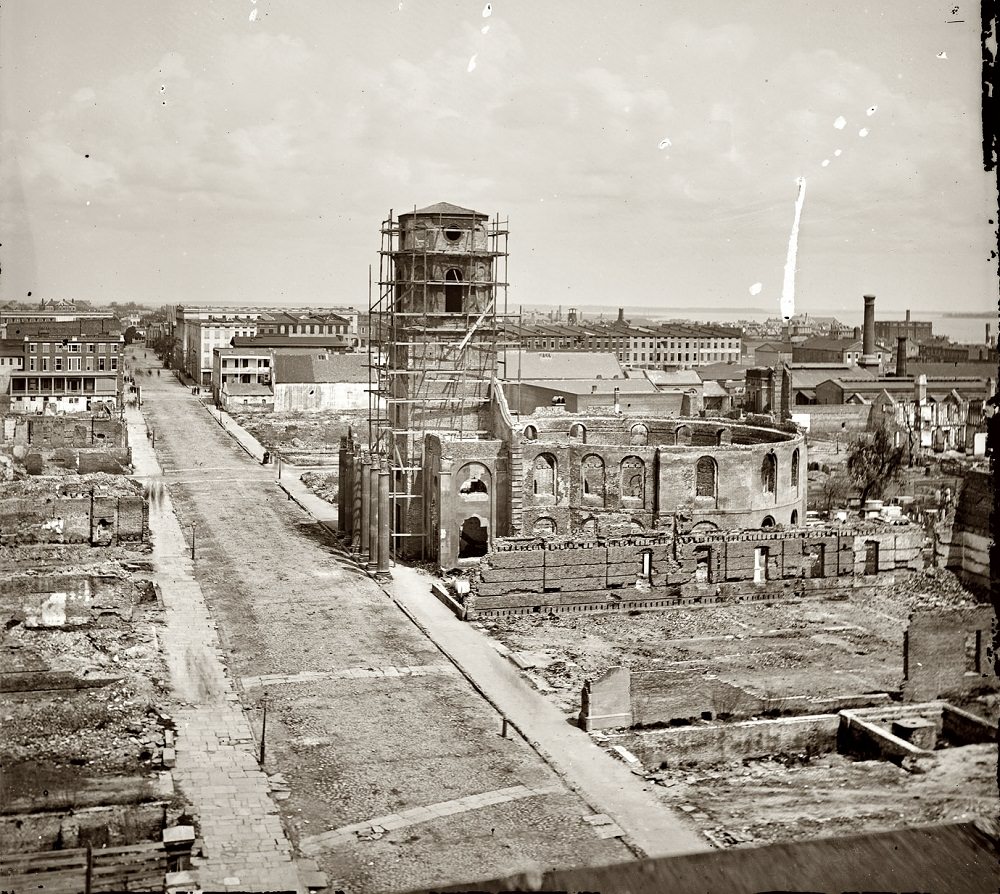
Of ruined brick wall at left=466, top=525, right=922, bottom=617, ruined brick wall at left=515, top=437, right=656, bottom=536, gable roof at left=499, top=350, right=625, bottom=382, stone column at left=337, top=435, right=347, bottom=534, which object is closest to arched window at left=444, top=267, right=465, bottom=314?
ruined brick wall at left=515, top=437, right=656, bottom=536

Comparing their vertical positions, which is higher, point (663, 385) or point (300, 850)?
point (663, 385)

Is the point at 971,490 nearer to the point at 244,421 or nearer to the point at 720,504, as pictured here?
the point at 720,504

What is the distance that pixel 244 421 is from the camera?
90.1 metres

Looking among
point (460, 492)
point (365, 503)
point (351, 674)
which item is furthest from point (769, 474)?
point (351, 674)

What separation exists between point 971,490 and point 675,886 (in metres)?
46.8

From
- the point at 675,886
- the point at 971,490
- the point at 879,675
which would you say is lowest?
the point at 879,675

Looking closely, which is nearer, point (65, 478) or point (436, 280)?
point (436, 280)

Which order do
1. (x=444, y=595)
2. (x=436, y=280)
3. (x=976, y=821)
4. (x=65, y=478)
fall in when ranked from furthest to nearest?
(x=65, y=478)
(x=436, y=280)
(x=444, y=595)
(x=976, y=821)

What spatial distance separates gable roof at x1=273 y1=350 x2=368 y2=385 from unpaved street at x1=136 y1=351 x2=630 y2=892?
173 feet

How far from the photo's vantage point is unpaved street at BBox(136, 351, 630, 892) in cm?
1948

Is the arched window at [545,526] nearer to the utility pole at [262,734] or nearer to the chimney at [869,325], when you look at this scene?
the utility pole at [262,734]

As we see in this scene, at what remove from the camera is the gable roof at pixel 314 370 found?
320 feet

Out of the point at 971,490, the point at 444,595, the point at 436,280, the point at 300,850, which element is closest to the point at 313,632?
the point at 444,595

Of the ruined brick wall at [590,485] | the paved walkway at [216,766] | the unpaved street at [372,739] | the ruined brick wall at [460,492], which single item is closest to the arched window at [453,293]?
the ruined brick wall at [460,492]
